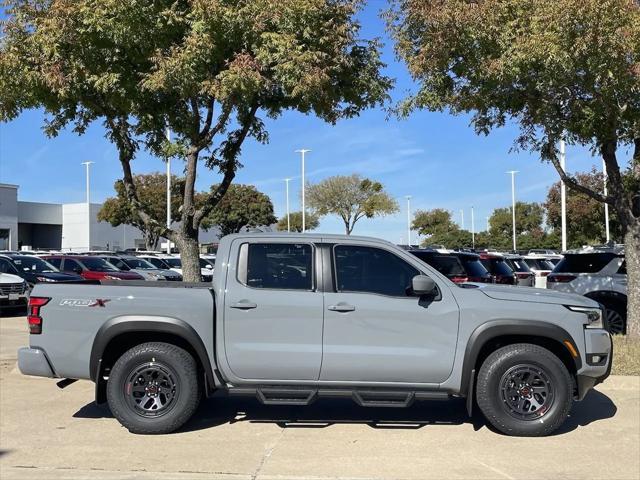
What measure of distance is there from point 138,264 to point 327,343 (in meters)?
18.6

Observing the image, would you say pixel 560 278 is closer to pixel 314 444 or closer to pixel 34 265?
pixel 314 444

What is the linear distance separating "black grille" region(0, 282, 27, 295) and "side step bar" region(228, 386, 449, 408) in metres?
13.0

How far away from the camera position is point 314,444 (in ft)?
18.7

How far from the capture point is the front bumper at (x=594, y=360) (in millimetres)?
5824

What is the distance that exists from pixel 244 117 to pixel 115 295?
5.04 m

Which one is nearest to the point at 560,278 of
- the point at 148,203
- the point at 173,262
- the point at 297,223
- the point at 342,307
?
the point at 342,307

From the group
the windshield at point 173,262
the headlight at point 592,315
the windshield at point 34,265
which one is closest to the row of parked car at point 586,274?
the headlight at point 592,315

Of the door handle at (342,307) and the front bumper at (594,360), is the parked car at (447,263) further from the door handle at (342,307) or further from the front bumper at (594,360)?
the door handle at (342,307)

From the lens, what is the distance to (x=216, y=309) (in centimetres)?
588

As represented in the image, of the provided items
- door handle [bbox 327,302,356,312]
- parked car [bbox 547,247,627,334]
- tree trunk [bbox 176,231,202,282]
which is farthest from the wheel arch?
parked car [bbox 547,247,627,334]

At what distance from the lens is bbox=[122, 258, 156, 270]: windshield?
22728 mm

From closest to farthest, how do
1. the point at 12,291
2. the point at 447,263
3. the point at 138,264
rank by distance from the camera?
the point at 447,263
the point at 12,291
the point at 138,264

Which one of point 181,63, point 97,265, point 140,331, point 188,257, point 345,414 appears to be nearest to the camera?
point 140,331

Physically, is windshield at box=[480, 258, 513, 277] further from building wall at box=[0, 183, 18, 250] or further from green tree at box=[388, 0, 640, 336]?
building wall at box=[0, 183, 18, 250]
